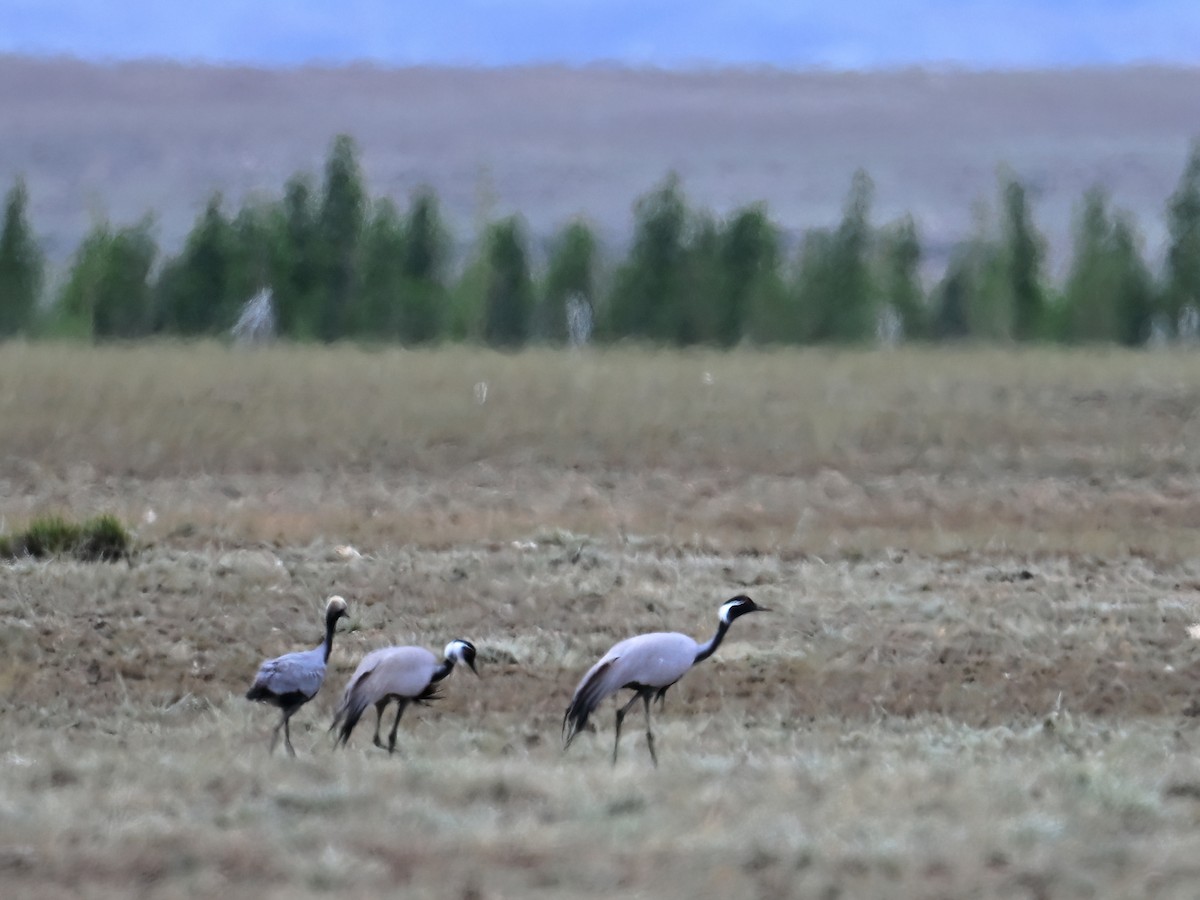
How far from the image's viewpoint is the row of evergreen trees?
252 ft

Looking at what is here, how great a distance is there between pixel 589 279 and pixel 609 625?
71.0 m

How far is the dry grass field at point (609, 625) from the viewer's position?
8.35m

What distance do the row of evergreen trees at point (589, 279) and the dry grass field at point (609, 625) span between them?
113ft

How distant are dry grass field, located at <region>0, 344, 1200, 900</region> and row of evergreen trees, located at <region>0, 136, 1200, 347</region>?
34441 mm

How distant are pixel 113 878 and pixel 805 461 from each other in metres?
25.1

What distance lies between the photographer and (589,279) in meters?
88.2

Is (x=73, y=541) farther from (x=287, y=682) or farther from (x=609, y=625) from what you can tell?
(x=287, y=682)

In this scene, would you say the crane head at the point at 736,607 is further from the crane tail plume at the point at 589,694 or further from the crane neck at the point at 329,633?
the crane neck at the point at 329,633

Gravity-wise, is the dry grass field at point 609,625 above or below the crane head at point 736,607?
below

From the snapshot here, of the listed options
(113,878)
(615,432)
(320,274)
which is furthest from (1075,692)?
(320,274)

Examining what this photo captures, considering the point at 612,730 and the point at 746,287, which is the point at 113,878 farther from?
the point at 746,287

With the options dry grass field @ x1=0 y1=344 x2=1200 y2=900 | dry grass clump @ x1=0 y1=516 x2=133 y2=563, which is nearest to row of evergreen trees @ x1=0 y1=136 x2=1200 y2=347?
dry grass field @ x1=0 y1=344 x2=1200 y2=900

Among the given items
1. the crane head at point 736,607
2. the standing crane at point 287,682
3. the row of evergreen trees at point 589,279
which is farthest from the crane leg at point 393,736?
the row of evergreen trees at point 589,279

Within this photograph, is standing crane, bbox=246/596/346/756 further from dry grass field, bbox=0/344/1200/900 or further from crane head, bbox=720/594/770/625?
crane head, bbox=720/594/770/625
